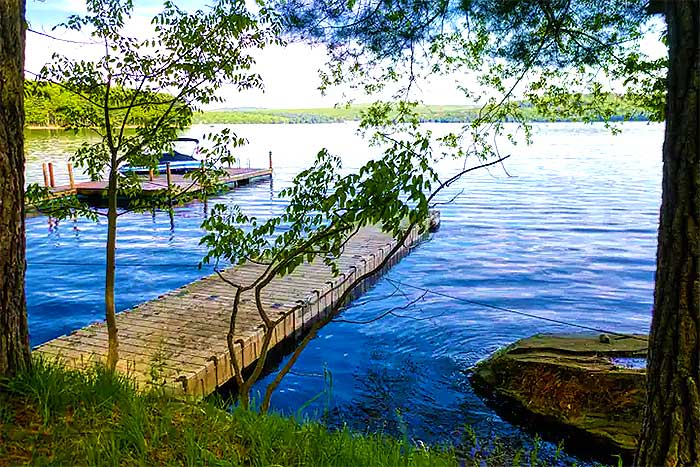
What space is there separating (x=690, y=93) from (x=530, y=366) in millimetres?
4410

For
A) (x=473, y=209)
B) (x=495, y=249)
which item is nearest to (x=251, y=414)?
(x=495, y=249)

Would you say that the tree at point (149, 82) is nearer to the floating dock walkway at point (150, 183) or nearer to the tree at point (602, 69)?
the tree at point (602, 69)

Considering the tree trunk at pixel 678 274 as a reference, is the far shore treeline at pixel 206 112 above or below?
above

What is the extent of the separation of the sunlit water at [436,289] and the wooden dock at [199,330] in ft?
1.98

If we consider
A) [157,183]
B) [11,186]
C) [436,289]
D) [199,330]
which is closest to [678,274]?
[11,186]

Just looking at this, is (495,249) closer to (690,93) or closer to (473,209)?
(473,209)

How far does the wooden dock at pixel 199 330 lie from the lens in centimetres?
561

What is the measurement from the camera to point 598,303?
1020 cm

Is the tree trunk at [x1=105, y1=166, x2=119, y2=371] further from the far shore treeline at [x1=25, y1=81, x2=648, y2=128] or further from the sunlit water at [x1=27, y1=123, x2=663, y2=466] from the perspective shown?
the sunlit water at [x1=27, y1=123, x2=663, y2=466]

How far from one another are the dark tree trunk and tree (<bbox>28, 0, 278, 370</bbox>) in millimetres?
1080

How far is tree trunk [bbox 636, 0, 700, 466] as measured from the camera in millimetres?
2428

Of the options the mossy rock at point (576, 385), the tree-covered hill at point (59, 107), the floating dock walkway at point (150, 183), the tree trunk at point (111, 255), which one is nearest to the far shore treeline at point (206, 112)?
the tree-covered hill at point (59, 107)

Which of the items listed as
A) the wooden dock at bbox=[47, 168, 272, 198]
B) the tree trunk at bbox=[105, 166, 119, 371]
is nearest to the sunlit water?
the tree trunk at bbox=[105, 166, 119, 371]

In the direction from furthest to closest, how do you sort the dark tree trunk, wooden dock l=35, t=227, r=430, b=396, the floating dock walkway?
the floating dock walkway
wooden dock l=35, t=227, r=430, b=396
the dark tree trunk
